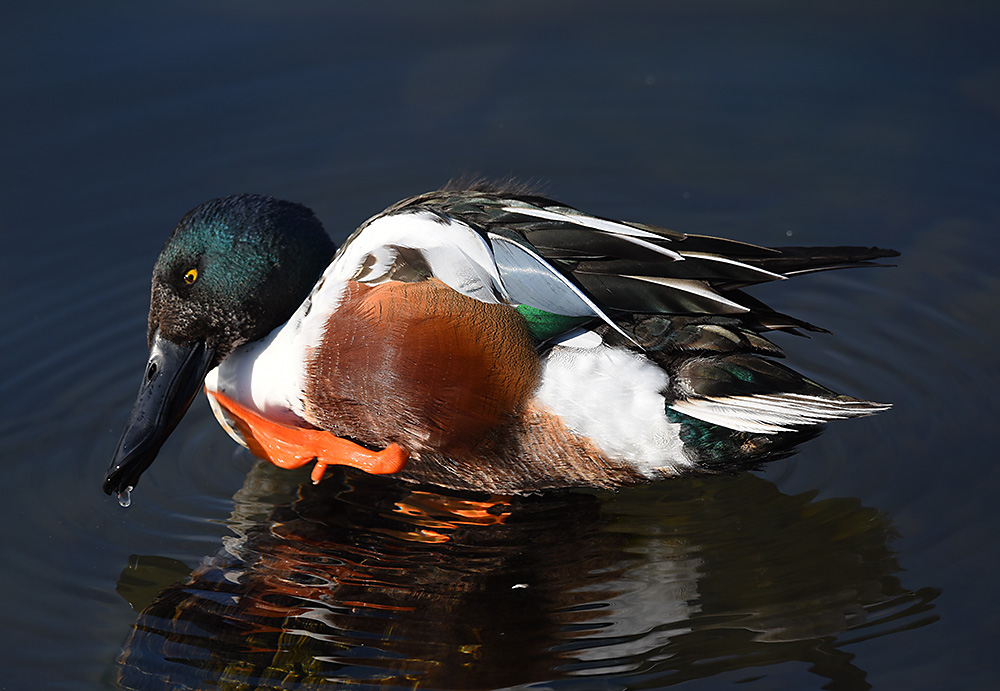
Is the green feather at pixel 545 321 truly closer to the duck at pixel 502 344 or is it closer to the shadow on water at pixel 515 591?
the duck at pixel 502 344

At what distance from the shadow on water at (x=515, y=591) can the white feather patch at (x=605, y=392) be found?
1.75 ft

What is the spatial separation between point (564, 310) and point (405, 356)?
1.86ft

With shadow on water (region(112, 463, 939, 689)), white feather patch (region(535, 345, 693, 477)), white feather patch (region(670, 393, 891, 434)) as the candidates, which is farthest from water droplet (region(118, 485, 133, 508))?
white feather patch (region(670, 393, 891, 434))

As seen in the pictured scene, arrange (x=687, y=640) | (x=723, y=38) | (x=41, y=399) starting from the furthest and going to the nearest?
(x=723, y=38) → (x=41, y=399) → (x=687, y=640)

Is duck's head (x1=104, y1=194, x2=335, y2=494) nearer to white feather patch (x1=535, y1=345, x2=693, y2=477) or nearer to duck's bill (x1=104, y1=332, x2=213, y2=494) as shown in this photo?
duck's bill (x1=104, y1=332, x2=213, y2=494)

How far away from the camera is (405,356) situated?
396 centimetres

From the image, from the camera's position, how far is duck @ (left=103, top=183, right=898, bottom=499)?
3953 millimetres

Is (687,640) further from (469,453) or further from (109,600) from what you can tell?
(109,600)

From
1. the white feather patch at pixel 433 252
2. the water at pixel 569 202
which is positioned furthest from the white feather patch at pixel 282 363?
the water at pixel 569 202

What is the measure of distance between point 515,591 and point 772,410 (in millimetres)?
1103

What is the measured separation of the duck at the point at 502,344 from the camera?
395 cm

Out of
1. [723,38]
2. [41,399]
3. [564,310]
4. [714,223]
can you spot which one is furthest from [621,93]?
[41,399]

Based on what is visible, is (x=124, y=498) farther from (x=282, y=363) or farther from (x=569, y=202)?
(x=569, y=202)

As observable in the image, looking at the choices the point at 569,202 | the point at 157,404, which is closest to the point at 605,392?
the point at 157,404
